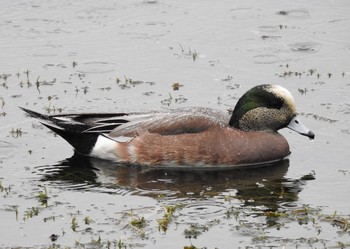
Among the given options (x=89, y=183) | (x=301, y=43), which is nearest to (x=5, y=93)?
(x=89, y=183)

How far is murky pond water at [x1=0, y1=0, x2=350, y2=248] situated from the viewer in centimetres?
961

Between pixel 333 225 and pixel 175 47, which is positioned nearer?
pixel 333 225

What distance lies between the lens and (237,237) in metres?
9.36

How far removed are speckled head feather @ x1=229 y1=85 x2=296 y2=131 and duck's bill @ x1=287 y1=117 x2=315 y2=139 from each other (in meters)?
0.05

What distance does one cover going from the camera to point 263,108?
39.1 feet

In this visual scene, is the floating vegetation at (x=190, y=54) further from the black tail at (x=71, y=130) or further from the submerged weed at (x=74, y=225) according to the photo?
the submerged weed at (x=74, y=225)

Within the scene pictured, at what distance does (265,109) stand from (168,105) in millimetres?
1558

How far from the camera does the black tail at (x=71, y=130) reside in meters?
11.9

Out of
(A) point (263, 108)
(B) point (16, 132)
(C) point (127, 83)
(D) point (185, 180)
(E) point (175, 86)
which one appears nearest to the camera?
(D) point (185, 180)

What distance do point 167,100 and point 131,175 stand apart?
1.97 metres

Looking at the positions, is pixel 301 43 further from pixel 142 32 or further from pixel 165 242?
pixel 165 242

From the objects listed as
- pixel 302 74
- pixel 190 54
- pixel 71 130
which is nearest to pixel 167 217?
pixel 71 130

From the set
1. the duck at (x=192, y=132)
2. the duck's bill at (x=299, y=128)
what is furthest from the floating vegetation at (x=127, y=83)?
the duck's bill at (x=299, y=128)

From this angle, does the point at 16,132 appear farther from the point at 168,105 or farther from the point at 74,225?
the point at 74,225
